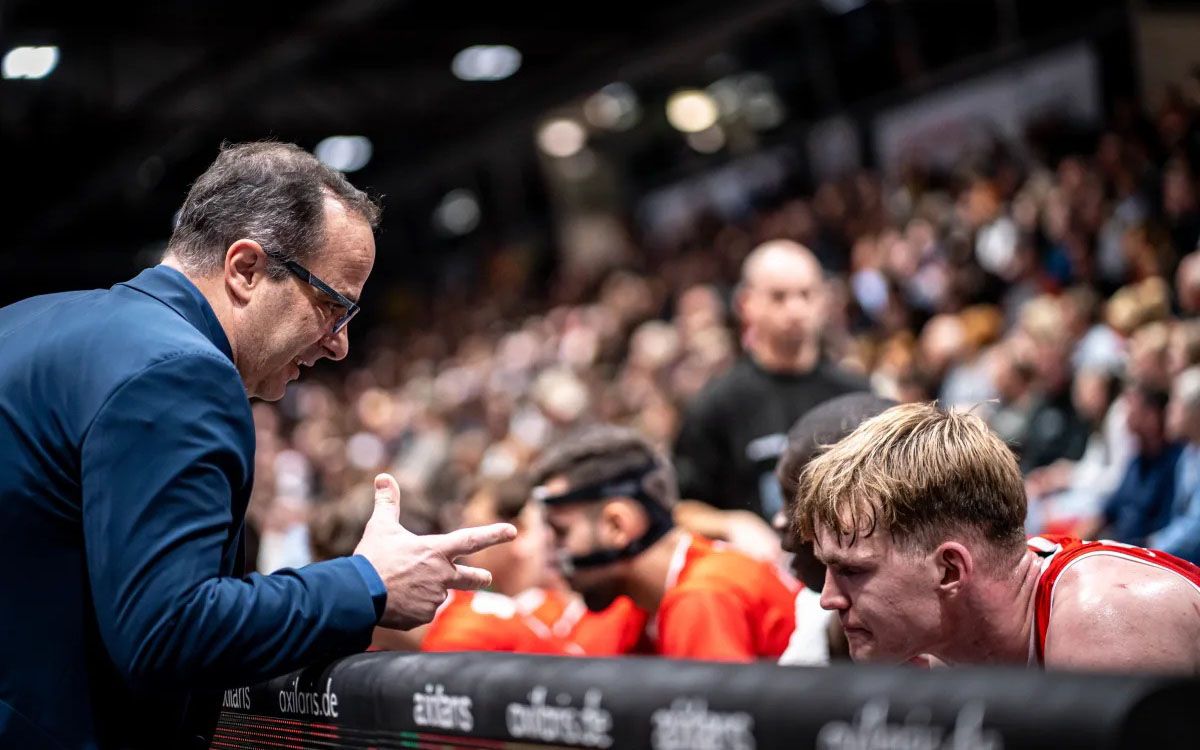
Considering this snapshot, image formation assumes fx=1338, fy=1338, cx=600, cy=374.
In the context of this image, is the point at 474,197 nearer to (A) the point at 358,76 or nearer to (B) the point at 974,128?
(A) the point at 358,76

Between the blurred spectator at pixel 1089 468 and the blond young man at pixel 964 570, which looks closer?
the blond young man at pixel 964 570

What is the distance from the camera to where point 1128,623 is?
83.4 inches

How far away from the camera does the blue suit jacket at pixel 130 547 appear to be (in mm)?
1862

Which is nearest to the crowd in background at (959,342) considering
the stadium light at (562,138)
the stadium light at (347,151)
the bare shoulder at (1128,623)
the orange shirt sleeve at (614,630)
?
the orange shirt sleeve at (614,630)

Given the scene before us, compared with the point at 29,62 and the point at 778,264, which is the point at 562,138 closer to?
the point at 29,62

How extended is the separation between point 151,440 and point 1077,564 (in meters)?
1.51

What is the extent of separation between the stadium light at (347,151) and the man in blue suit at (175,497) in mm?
19714

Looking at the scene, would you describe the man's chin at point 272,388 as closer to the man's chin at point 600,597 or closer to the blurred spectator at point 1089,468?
the man's chin at point 600,597

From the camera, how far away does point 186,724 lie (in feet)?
7.32

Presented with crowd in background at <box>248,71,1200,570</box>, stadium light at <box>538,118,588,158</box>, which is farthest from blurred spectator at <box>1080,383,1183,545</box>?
stadium light at <box>538,118,588,158</box>

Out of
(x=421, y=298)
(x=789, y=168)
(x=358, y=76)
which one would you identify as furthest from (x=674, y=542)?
(x=421, y=298)

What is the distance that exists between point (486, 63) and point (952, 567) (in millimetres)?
17380

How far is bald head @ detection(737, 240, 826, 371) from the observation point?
5.54 meters

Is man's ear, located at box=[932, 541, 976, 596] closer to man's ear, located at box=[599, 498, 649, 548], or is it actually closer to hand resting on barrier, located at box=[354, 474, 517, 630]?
hand resting on barrier, located at box=[354, 474, 517, 630]
